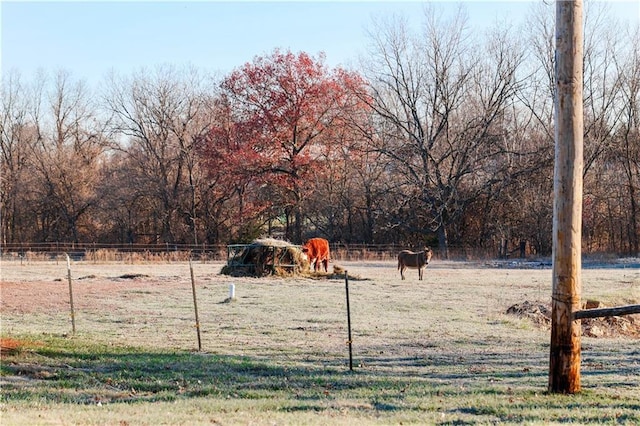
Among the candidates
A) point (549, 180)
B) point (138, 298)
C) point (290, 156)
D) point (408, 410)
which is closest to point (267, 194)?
point (290, 156)

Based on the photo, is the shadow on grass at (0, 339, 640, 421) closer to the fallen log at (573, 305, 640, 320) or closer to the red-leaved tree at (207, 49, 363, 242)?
the fallen log at (573, 305, 640, 320)

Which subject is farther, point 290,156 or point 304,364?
point 290,156

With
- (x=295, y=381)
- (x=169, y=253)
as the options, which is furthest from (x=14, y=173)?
(x=295, y=381)

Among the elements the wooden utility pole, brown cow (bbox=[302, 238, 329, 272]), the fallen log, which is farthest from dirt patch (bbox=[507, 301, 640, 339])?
brown cow (bbox=[302, 238, 329, 272])

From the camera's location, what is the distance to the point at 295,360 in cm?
1180

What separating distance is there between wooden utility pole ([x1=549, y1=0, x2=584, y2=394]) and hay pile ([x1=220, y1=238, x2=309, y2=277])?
21.8 metres

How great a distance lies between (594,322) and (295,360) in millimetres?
9207

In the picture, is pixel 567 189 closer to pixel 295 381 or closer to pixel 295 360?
pixel 295 381

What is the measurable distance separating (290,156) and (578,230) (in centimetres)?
4233

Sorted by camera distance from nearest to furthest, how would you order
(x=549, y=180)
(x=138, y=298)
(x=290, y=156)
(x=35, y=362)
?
(x=35, y=362), (x=138, y=298), (x=549, y=180), (x=290, y=156)

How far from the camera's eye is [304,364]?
11.4m

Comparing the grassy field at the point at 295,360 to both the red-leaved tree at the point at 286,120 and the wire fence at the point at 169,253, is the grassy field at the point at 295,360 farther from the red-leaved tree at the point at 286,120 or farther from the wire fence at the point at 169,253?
the red-leaved tree at the point at 286,120

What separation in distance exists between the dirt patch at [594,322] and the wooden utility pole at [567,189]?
28.8 ft

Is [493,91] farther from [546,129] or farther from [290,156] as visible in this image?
[290,156]
